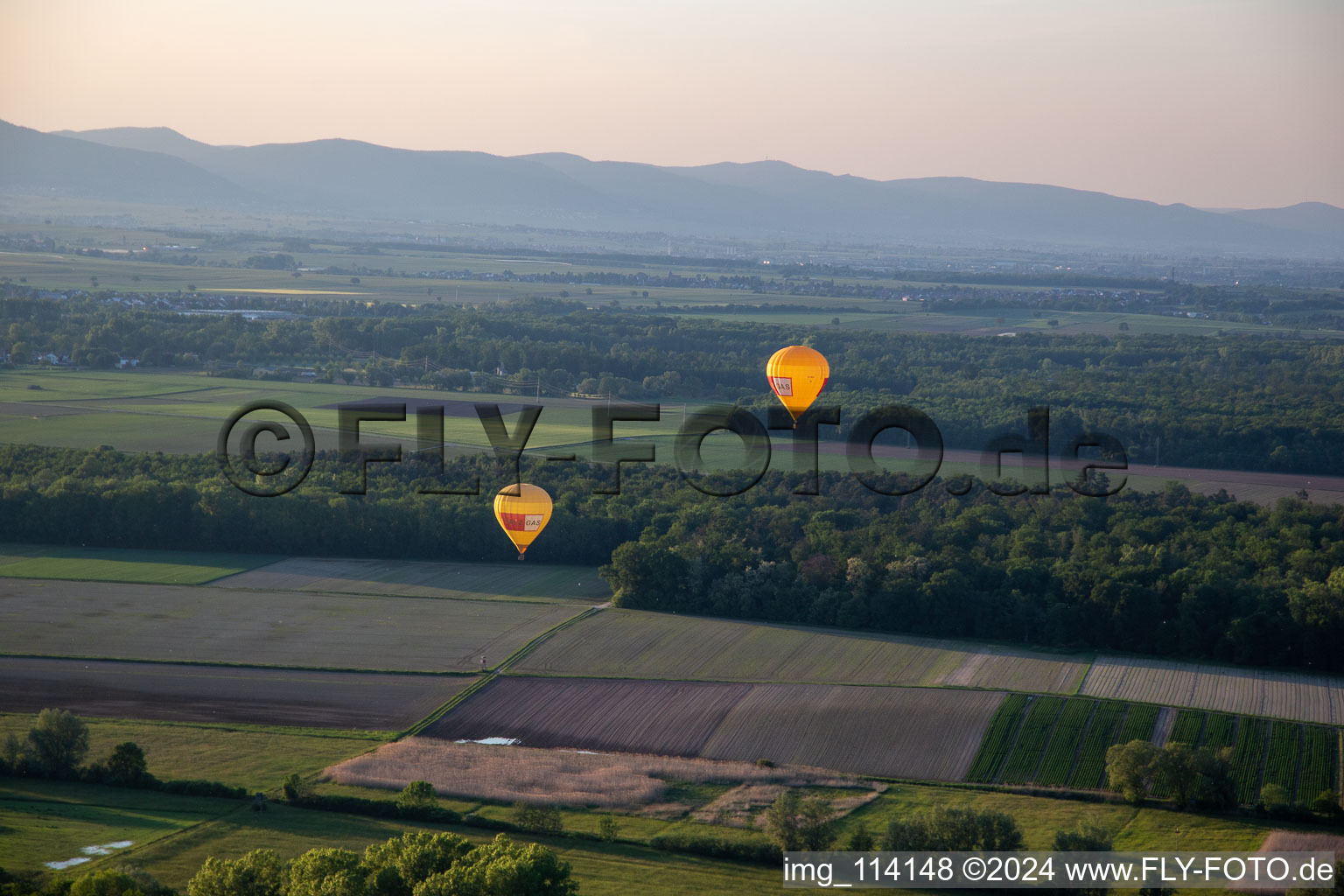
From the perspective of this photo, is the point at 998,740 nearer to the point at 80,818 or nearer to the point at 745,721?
the point at 745,721

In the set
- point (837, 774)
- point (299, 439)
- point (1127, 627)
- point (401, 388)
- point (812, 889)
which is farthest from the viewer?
point (401, 388)

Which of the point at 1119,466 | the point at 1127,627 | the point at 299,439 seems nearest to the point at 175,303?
the point at 299,439

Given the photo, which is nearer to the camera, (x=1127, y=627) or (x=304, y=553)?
(x=1127, y=627)

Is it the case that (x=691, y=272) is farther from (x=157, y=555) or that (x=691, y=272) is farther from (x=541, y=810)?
(x=541, y=810)

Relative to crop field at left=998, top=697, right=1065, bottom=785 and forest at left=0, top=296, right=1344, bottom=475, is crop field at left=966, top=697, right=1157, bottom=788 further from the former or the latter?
forest at left=0, top=296, right=1344, bottom=475

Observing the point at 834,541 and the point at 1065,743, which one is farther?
the point at 834,541

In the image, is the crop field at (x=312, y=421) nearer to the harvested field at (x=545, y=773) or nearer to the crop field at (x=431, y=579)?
the crop field at (x=431, y=579)

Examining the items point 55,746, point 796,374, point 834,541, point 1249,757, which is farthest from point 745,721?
point 55,746
